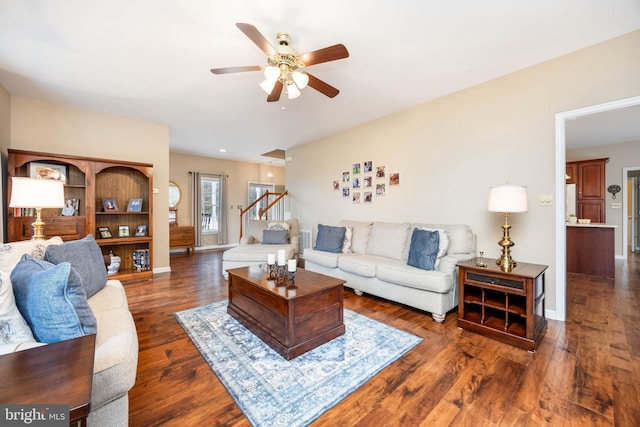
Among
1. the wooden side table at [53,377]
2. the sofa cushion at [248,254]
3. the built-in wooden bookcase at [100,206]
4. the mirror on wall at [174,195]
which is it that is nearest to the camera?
the wooden side table at [53,377]

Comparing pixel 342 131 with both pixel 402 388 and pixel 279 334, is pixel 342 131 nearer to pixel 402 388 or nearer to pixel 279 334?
pixel 279 334

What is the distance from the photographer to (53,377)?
81 centimetres

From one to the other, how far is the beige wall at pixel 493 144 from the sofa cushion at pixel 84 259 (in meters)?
3.50

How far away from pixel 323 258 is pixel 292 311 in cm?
182

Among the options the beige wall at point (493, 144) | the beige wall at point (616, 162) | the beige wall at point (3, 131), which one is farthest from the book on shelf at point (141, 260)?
the beige wall at point (616, 162)

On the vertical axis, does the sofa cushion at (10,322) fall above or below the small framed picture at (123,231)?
below

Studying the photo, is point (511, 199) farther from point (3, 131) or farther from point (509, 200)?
point (3, 131)

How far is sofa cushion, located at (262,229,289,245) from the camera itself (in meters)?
4.69

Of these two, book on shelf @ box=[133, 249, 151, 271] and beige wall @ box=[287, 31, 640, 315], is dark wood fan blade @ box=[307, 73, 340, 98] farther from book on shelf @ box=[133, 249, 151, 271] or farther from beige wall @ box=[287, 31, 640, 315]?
book on shelf @ box=[133, 249, 151, 271]

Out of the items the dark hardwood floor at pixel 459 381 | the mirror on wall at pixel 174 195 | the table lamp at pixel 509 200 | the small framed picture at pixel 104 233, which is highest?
the mirror on wall at pixel 174 195

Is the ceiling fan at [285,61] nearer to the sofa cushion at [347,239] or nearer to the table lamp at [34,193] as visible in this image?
the table lamp at [34,193]

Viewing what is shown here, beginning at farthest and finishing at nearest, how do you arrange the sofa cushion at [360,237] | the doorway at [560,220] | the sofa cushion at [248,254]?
the sofa cushion at [248,254] < the sofa cushion at [360,237] < the doorway at [560,220]

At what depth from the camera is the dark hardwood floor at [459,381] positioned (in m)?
1.44

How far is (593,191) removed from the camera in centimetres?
555
